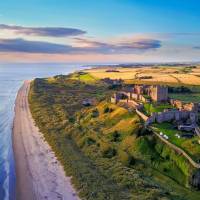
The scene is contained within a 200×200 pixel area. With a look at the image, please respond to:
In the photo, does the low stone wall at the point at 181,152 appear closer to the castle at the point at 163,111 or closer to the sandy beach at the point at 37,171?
the castle at the point at 163,111

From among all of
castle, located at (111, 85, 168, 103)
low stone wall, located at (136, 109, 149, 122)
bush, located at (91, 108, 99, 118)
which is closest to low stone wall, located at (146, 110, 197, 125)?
low stone wall, located at (136, 109, 149, 122)

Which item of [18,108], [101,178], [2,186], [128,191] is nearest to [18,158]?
[2,186]

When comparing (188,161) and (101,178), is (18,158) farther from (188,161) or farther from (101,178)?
(188,161)

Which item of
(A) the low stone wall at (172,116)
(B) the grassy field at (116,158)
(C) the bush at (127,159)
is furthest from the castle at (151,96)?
(C) the bush at (127,159)

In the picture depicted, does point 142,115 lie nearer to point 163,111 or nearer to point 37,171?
point 163,111

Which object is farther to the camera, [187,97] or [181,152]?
[187,97]

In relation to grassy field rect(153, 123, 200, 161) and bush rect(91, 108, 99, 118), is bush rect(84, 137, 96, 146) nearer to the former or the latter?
grassy field rect(153, 123, 200, 161)

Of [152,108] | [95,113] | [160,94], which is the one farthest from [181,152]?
[160,94]
